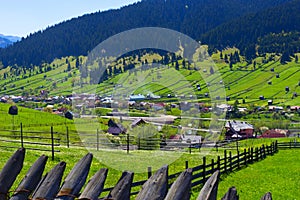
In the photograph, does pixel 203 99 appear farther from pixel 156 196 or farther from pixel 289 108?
pixel 156 196

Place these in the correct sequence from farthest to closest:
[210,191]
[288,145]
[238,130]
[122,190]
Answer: [238,130], [288,145], [122,190], [210,191]

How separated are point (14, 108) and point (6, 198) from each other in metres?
70.7

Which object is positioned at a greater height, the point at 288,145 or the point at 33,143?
the point at 33,143

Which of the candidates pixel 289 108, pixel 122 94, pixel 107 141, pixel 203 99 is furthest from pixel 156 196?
pixel 203 99

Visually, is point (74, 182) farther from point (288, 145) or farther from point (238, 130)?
A: point (238, 130)

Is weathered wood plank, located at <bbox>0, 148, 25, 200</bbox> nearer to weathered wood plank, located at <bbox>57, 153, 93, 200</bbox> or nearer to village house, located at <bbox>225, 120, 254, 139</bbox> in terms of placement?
weathered wood plank, located at <bbox>57, 153, 93, 200</bbox>

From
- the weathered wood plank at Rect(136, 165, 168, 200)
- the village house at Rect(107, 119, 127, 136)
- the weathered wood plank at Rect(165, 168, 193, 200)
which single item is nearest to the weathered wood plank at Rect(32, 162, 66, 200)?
the weathered wood plank at Rect(136, 165, 168, 200)

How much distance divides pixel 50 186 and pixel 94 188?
39 centimetres

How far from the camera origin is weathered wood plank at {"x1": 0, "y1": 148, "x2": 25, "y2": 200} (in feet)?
11.7

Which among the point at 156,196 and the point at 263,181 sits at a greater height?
the point at 156,196

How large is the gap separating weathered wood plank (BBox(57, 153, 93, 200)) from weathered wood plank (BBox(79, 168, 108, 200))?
7cm

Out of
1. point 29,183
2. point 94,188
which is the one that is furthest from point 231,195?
point 29,183

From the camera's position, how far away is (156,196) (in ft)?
10.6

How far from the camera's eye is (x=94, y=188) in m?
3.49
